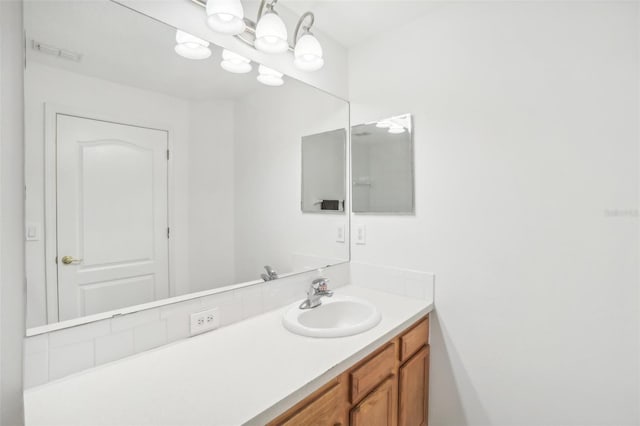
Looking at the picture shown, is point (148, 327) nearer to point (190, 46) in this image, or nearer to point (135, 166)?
point (135, 166)

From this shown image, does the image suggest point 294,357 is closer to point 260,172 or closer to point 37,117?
point 260,172

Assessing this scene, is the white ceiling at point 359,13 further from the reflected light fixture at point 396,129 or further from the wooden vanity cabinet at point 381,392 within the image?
the wooden vanity cabinet at point 381,392

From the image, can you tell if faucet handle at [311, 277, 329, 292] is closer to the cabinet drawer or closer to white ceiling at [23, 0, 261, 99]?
the cabinet drawer

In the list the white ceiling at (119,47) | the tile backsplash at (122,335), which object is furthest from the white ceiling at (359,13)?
the tile backsplash at (122,335)

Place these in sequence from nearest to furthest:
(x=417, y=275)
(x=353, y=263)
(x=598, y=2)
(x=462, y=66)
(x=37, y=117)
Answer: (x=37, y=117), (x=598, y=2), (x=462, y=66), (x=417, y=275), (x=353, y=263)

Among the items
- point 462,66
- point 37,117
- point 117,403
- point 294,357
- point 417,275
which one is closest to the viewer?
point 117,403

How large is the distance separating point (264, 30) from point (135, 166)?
0.79 m

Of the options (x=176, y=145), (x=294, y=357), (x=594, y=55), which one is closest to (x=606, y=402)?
(x=294, y=357)

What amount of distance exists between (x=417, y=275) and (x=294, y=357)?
918 millimetres

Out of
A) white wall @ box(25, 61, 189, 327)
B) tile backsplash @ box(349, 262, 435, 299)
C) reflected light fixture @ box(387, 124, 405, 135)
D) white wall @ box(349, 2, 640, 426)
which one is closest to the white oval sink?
tile backsplash @ box(349, 262, 435, 299)

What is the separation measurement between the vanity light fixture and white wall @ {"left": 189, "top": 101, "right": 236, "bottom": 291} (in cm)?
31

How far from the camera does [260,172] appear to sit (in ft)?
5.09

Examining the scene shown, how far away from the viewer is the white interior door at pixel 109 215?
3.15 ft

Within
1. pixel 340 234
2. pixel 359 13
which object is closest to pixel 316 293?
pixel 340 234
